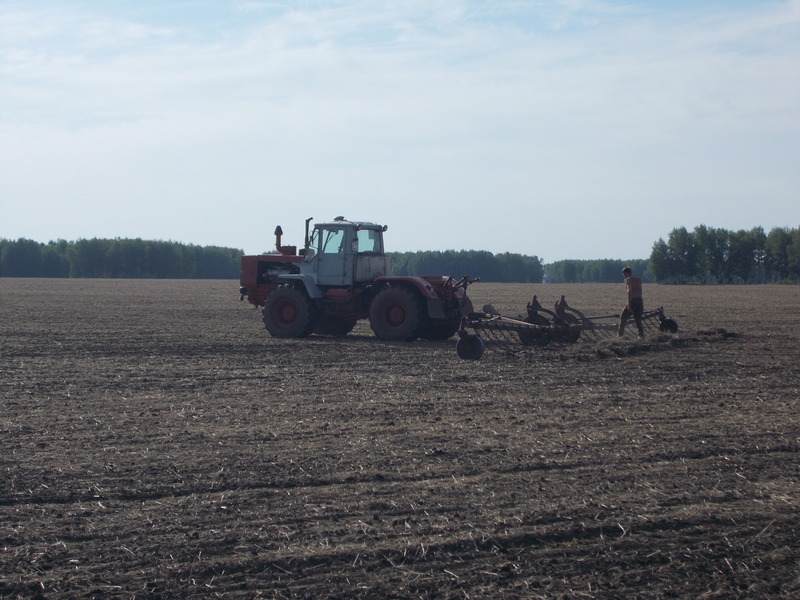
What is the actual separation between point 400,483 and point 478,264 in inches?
4152

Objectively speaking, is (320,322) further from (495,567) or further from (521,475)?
(495,567)

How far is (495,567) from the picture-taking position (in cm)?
496

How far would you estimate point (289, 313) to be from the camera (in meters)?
19.0

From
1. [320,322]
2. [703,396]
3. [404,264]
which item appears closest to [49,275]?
[404,264]

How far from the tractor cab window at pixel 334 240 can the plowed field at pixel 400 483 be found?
517cm

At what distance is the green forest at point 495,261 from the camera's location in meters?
102

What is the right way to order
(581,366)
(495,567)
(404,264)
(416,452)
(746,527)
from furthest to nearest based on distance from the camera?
(404,264) → (581,366) → (416,452) → (746,527) → (495,567)

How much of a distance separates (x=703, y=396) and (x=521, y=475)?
4.78 metres

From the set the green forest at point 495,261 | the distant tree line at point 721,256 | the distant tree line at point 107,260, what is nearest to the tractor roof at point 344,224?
the green forest at point 495,261

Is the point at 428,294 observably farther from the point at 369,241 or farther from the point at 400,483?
the point at 400,483

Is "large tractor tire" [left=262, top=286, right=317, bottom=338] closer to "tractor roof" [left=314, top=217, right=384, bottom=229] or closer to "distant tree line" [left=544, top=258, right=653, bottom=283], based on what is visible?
"tractor roof" [left=314, top=217, right=384, bottom=229]

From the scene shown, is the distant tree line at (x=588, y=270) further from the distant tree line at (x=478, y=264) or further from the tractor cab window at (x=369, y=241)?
the tractor cab window at (x=369, y=241)

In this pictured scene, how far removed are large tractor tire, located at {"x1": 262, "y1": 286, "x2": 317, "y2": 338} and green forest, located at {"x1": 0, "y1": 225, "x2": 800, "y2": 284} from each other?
70.2 metres

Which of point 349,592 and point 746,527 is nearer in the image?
point 349,592
